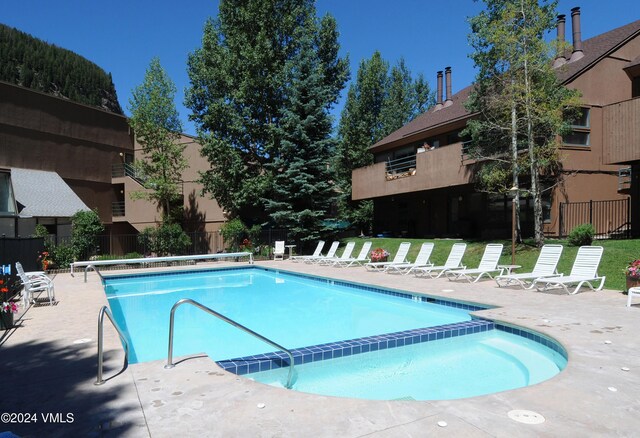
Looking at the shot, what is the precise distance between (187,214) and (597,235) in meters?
24.4

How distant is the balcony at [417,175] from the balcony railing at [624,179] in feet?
19.6

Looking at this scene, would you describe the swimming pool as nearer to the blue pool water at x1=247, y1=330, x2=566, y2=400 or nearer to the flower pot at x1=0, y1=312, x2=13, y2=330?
the blue pool water at x1=247, y1=330, x2=566, y2=400

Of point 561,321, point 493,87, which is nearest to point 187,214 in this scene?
point 493,87

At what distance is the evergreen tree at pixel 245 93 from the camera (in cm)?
2616

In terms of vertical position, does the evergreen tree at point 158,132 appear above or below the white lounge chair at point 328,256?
above

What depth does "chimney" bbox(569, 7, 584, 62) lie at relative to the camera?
2036cm

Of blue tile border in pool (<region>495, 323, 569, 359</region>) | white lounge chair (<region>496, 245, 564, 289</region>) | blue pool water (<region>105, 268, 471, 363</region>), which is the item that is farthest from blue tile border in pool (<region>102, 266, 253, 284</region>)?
blue tile border in pool (<region>495, 323, 569, 359</region>)

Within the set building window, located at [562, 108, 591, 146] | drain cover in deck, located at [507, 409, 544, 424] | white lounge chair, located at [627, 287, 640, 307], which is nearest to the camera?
drain cover in deck, located at [507, 409, 544, 424]

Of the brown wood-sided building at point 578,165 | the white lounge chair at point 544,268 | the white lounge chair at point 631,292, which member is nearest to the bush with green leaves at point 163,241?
the brown wood-sided building at point 578,165

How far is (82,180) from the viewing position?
29984 mm

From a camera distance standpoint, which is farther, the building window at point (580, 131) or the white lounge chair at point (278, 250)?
the white lounge chair at point (278, 250)

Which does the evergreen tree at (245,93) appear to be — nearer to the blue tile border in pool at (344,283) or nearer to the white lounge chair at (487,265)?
the blue tile border in pool at (344,283)

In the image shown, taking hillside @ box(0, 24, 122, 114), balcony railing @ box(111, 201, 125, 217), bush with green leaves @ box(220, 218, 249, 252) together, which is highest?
hillside @ box(0, 24, 122, 114)

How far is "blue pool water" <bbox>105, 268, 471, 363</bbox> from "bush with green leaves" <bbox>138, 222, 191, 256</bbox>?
727cm
